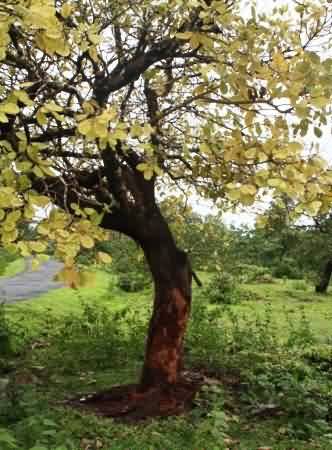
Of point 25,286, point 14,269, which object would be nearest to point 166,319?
point 25,286

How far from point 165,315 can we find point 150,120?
2.38 m

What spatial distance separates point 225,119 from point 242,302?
13.6m

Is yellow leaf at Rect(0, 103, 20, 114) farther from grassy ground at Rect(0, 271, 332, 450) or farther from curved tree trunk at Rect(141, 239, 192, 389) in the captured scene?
curved tree trunk at Rect(141, 239, 192, 389)

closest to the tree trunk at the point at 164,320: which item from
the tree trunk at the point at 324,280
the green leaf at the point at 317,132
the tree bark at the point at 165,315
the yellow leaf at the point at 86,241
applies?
the tree bark at the point at 165,315

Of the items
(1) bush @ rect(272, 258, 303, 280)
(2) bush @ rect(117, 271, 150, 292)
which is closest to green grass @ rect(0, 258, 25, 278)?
(2) bush @ rect(117, 271, 150, 292)

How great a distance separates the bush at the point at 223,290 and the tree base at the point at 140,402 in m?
10.7

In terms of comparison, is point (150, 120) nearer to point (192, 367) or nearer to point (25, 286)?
point (192, 367)

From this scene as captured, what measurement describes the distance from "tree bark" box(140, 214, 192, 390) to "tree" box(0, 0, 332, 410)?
0.04ft

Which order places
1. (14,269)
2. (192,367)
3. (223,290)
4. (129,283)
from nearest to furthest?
(192,367)
(223,290)
(129,283)
(14,269)

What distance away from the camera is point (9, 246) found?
12.2 feet

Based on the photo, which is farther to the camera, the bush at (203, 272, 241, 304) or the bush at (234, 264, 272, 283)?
the bush at (234, 264, 272, 283)

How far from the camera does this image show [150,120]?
258 inches

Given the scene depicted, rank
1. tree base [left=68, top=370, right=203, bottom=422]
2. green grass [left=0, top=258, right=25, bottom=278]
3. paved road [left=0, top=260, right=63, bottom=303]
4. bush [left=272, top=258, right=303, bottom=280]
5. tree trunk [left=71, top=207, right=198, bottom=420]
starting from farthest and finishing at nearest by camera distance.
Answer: bush [left=272, top=258, right=303, bottom=280]
green grass [left=0, top=258, right=25, bottom=278]
paved road [left=0, top=260, right=63, bottom=303]
tree trunk [left=71, top=207, right=198, bottom=420]
tree base [left=68, top=370, right=203, bottom=422]

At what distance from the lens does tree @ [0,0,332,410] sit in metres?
3.82
